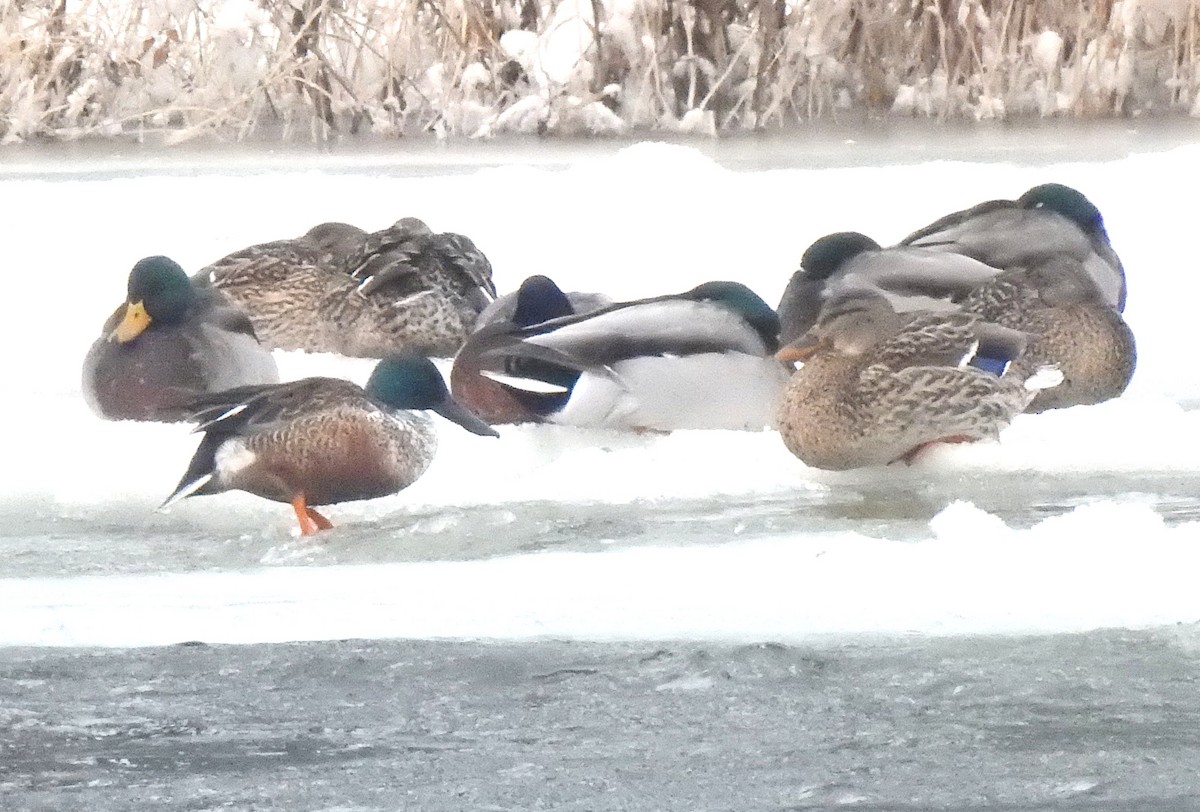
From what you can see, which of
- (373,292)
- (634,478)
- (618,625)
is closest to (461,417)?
(634,478)

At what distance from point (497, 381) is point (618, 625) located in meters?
2.08

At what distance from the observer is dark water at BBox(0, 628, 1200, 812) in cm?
292

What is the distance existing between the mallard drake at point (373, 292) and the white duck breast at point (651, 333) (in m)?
1.40

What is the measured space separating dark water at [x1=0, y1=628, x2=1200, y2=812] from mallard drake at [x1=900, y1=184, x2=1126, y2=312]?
332 centimetres

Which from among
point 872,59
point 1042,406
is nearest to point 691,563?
point 1042,406

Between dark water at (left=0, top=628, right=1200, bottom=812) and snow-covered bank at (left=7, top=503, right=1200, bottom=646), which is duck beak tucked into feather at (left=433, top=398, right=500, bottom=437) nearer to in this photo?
snow-covered bank at (left=7, top=503, right=1200, bottom=646)

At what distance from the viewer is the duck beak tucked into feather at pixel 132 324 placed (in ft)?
19.4

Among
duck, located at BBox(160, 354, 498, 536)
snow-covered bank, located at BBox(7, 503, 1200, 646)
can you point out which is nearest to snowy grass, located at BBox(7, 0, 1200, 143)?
duck, located at BBox(160, 354, 498, 536)

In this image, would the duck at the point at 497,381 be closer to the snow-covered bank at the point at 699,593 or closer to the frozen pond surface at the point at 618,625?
the frozen pond surface at the point at 618,625

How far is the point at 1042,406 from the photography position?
591cm

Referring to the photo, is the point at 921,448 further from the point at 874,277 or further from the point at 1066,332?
the point at 874,277

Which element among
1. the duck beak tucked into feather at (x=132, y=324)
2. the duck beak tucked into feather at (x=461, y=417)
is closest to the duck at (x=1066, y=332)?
the duck beak tucked into feather at (x=461, y=417)

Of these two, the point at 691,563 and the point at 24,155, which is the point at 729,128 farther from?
the point at 691,563

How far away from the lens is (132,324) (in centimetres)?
593
